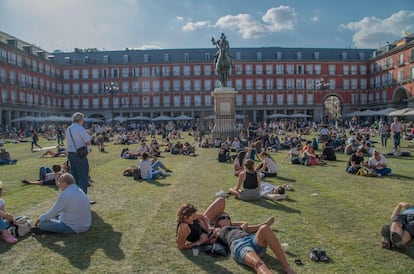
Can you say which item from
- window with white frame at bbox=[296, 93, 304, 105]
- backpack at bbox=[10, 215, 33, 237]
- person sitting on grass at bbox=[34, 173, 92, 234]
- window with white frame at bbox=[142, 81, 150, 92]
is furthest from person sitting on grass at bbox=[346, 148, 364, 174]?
window with white frame at bbox=[142, 81, 150, 92]

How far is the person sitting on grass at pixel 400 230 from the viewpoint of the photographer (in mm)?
5555

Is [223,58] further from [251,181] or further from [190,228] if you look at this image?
[190,228]

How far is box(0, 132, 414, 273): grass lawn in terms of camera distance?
525 cm

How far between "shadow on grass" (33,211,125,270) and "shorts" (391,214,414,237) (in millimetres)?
4343

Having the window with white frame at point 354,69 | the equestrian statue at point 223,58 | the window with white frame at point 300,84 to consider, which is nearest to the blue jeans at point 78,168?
the equestrian statue at point 223,58

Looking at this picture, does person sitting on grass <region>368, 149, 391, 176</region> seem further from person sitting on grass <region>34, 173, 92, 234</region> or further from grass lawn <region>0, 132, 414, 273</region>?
person sitting on grass <region>34, 173, 92, 234</region>

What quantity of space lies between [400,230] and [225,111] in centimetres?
2106

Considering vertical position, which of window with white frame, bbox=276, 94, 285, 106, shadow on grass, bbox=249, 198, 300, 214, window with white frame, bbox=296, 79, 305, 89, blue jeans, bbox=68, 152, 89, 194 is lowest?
shadow on grass, bbox=249, 198, 300, 214

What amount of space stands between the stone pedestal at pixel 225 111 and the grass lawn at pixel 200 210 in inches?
522

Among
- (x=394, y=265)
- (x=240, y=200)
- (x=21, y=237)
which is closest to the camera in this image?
(x=394, y=265)

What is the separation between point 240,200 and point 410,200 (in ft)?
13.3

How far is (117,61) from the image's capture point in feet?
239

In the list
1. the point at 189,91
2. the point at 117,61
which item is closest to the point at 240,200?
the point at 189,91

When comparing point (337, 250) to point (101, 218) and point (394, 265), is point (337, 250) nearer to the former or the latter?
point (394, 265)
